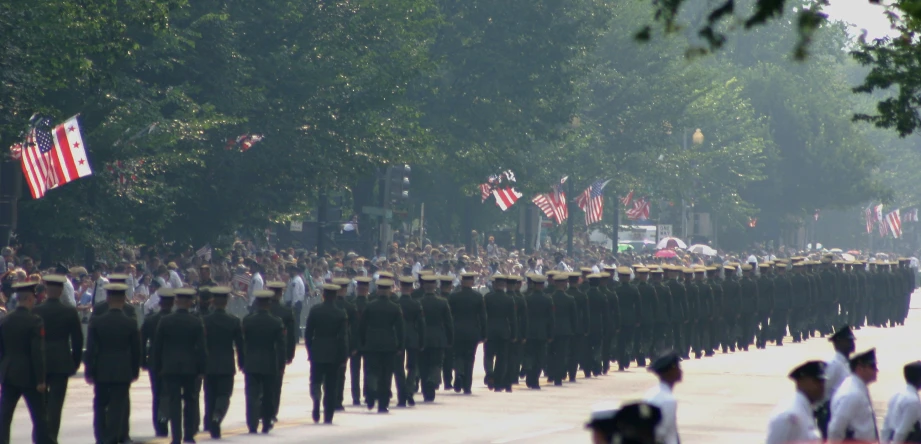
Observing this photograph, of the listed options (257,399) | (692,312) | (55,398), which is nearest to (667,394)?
(55,398)

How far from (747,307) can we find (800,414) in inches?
1042

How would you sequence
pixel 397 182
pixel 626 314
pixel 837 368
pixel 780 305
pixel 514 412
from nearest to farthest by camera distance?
pixel 837 368 → pixel 514 412 → pixel 626 314 → pixel 780 305 → pixel 397 182

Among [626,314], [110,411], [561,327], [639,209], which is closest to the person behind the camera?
[110,411]

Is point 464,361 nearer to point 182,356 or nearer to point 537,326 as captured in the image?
point 537,326

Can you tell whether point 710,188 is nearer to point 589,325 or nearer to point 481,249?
point 481,249

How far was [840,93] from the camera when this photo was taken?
9706 centimetres

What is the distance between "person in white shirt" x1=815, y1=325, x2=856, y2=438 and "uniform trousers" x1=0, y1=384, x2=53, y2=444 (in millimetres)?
7059

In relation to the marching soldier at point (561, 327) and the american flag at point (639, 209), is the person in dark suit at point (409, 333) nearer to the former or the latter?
the marching soldier at point (561, 327)

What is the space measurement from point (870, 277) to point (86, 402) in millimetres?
27842

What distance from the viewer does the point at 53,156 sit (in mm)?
28906

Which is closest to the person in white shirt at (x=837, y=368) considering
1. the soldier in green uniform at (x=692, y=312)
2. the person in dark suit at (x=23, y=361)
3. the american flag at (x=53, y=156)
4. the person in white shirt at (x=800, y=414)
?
the person in white shirt at (x=800, y=414)

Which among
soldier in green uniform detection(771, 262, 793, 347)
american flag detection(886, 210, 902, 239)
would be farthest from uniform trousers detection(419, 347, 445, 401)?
american flag detection(886, 210, 902, 239)

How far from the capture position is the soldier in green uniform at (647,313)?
30.1m

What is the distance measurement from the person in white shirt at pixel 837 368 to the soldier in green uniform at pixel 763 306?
Result: 73.5 ft
